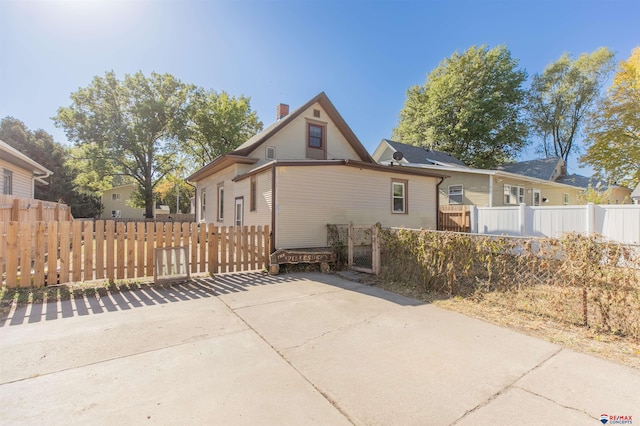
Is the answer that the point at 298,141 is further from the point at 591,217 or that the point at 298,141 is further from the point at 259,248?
the point at 591,217

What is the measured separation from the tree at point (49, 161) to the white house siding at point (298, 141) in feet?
97.3

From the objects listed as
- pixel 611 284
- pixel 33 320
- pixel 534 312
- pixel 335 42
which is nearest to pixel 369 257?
pixel 534 312

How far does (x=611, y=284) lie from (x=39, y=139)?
46.3m

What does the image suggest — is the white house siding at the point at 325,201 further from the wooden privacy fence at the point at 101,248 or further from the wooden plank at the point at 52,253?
the wooden plank at the point at 52,253

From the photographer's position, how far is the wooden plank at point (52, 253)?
19.3 feet

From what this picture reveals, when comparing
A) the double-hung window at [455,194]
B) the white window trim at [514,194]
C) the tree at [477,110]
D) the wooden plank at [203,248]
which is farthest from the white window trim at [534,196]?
the wooden plank at [203,248]

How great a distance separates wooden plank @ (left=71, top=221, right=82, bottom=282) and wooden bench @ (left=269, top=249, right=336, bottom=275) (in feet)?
13.9

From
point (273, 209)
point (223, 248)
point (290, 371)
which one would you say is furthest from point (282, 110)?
point (290, 371)

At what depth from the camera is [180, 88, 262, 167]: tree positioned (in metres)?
31.1

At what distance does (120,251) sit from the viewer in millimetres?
6387

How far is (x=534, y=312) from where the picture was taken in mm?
4633

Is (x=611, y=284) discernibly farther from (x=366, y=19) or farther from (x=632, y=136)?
(x=632, y=136)

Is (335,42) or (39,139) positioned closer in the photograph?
(335,42)

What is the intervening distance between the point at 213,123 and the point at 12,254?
28694 millimetres
